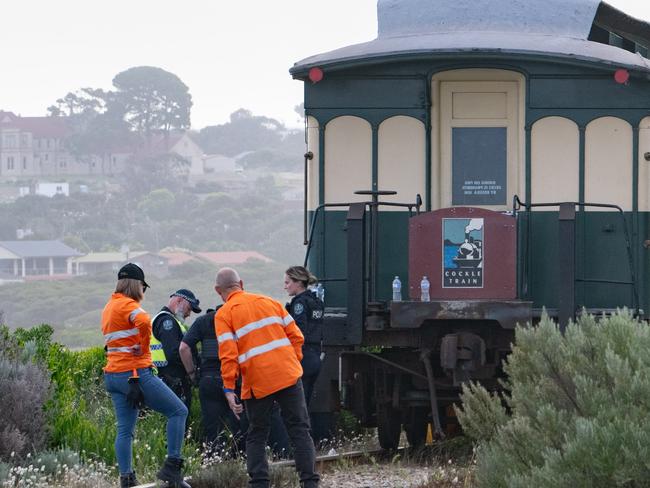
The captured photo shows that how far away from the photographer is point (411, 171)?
12.5m

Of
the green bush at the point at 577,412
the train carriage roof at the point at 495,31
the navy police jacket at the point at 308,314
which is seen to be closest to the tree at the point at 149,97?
the train carriage roof at the point at 495,31

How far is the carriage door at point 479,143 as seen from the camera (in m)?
12.4

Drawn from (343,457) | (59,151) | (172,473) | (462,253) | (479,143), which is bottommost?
(343,457)

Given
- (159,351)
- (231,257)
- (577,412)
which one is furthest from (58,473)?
(231,257)

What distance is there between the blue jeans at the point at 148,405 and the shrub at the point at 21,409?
1.44 m

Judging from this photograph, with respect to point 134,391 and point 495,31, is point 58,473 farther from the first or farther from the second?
point 495,31

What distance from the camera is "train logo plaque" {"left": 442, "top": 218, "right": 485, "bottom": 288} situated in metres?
11.9

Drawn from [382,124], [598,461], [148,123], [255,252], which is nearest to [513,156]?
[382,124]

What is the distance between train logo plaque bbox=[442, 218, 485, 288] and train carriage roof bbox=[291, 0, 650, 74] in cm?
145

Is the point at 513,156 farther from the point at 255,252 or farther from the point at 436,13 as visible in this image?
the point at 255,252

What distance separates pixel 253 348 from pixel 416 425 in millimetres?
4163

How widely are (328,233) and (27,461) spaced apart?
3367 millimetres

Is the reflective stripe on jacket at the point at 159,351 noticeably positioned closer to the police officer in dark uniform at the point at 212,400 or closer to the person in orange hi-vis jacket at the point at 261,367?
the police officer in dark uniform at the point at 212,400

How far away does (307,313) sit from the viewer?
1154cm
